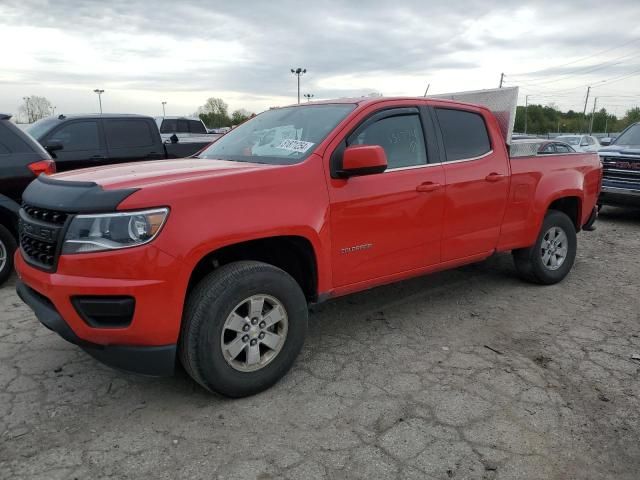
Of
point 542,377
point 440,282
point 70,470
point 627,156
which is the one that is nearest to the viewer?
point 70,470

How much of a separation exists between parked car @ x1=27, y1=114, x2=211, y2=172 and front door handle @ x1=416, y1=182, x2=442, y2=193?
18.1ft

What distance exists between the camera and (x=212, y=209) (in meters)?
2.92

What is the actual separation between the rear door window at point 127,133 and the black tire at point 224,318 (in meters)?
6.01

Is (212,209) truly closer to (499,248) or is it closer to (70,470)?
(70,470)

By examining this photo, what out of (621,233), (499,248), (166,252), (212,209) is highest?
(212,209)

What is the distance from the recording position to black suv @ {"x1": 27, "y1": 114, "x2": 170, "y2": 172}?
7715 mm

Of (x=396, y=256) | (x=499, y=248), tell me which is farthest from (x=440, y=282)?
(x=396, y=256)

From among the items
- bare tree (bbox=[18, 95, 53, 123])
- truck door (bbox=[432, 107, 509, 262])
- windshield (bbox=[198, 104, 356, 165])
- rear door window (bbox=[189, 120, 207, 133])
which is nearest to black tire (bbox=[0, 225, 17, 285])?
windshield (bbox=[198, 104, 356, 165])

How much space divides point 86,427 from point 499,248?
12.0 ft

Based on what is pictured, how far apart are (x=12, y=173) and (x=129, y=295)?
11.8 feet

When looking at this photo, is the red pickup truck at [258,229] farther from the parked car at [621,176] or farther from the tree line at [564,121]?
the tree line at [564,121]

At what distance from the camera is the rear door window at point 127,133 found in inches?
322

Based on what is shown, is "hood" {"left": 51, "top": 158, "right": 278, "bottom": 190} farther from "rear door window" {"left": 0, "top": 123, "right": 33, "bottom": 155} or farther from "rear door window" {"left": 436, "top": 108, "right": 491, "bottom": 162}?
"rear door window" {"left": 0, "top": 123, "right": 33, "bottom": 155}

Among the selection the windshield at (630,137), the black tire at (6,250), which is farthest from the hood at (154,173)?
the windshield at (630,137)
